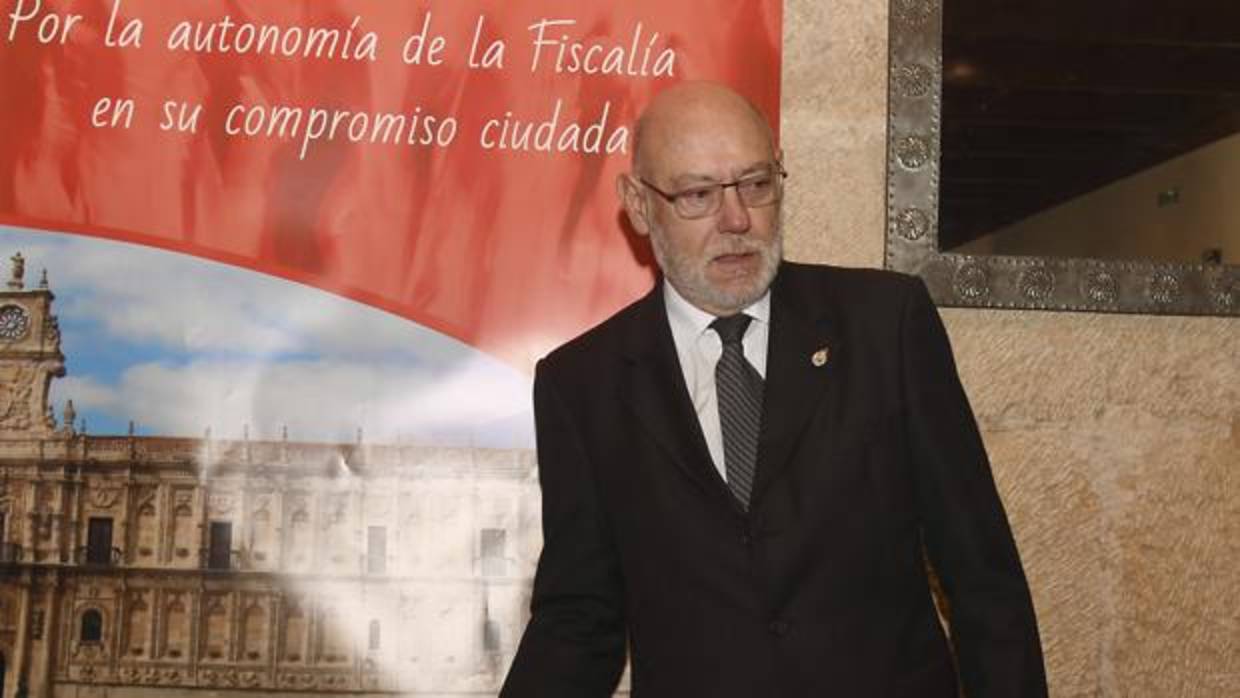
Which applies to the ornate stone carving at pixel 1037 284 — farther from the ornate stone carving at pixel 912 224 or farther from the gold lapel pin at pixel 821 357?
the gold lapel pin at pixel 821 357

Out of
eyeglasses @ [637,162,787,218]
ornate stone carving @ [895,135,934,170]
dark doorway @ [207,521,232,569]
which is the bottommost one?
dark doorway @ [207,521,232,569]

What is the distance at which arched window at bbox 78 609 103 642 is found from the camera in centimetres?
248

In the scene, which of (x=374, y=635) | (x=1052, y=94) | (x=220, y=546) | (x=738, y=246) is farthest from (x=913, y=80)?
(x=220, y=546)

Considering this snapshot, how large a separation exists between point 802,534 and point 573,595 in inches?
15.7

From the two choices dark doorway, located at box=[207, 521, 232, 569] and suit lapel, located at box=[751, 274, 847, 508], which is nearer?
suit lapel, located at box=[751, 274, 847, 508]

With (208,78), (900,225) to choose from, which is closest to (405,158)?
(208,78)

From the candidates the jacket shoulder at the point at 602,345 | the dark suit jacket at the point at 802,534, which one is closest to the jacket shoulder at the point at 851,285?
the dark suit jacket at the point at 802,534

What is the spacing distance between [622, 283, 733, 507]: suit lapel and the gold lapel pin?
192 millimetres

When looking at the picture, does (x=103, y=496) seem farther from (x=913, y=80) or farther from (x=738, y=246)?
(x=913, y=80)

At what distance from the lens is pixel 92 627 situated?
2.49 meters

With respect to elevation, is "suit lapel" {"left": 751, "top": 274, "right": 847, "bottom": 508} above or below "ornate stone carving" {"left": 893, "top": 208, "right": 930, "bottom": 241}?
below

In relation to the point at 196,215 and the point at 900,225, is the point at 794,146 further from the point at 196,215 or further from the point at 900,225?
the point at 196,215

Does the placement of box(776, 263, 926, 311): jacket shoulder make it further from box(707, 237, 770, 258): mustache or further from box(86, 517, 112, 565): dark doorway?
box(86, 517, 112, 565): dark doorway

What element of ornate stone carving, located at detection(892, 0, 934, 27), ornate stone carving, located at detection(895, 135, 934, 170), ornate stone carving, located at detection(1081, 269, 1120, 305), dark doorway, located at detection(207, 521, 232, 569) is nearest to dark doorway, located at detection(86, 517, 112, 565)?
dark doorway, located at detection(207, 521, 232, 569)
